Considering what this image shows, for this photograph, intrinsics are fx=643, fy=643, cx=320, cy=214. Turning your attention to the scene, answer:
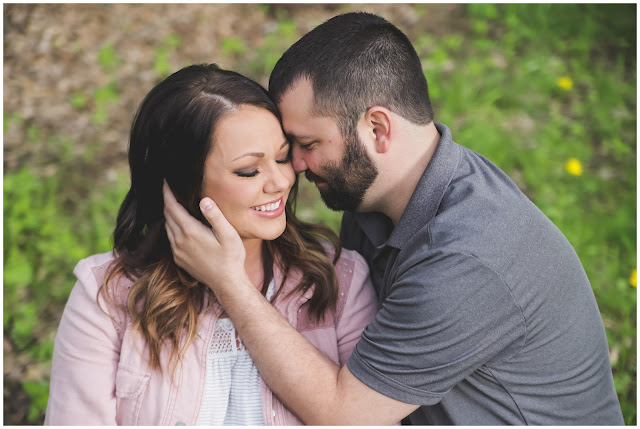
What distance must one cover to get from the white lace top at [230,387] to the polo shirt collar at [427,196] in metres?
0.75

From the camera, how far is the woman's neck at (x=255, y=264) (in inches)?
108

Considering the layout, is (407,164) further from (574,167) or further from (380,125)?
(574,167)

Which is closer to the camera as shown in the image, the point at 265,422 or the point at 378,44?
the point at 265,422

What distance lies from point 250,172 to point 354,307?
73 cm

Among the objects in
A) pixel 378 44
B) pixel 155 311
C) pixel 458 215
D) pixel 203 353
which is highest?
pixel 378 44

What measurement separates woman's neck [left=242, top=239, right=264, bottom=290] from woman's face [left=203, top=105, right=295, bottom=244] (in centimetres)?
17

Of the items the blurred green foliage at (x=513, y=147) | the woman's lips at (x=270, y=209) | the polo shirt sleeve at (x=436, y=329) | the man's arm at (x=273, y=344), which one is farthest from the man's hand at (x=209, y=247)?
the blurred green foliage at (x=513, y=147)

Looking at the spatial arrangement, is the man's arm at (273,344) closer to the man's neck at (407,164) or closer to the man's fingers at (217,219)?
the man's fingers at (217,219)

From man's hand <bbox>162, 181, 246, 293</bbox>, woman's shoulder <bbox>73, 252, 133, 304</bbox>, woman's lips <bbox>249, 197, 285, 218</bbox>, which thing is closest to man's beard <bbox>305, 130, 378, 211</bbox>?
woman's lips <bbox>249, 197, 285, 218</bbox>

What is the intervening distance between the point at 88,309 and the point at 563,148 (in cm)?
400

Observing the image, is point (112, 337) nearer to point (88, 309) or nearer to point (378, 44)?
point (88, 309)

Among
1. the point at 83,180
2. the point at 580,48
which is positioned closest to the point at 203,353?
the point at 83,180

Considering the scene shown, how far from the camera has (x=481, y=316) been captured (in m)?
2.18

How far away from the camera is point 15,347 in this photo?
396 centimetres
